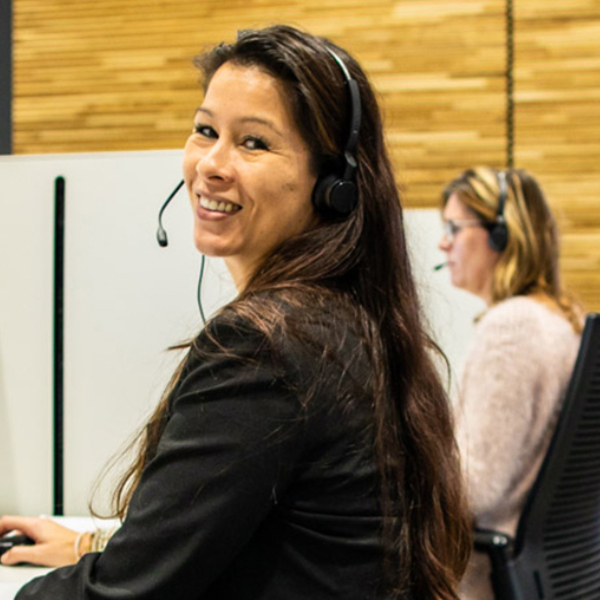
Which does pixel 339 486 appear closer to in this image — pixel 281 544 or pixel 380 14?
pixel 281 544

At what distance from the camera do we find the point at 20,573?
3.74 ft

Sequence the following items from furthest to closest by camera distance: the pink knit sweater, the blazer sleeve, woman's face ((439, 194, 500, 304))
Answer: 1. woman's face ((439, 194, 500, 304))
2. the pink knit sweater
3. the blazer sleeve

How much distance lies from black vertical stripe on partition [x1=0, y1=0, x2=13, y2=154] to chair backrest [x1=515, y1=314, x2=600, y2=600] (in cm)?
106

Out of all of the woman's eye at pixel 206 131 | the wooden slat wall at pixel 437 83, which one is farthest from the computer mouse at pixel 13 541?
the wooden slat wall at pixel 437 83

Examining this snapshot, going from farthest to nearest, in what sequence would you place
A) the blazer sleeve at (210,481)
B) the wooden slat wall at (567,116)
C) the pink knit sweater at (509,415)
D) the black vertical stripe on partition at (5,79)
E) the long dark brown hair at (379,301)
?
1. the wooden slat wall at (567,116)
2. the pink knit sweater at (509,415)
3. the black vertical stripe on partition at (5,79)
4. the long dark brown hair at (379,301)
5. the blazer sleeve at (210,481)

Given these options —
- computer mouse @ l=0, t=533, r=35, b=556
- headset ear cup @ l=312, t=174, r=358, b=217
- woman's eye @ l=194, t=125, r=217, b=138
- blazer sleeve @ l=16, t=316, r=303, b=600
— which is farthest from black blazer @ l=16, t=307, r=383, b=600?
computer mouse @ l=0, t=533, r=35, b=556

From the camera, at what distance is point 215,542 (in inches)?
27.8

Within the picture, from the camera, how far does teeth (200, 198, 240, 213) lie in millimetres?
950

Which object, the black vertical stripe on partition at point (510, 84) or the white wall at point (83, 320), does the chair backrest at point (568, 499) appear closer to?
the white wall at point (83, 320)

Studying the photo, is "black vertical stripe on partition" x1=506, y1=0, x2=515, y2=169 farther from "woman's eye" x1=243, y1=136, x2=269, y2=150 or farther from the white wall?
"woman's eye" x1=243, y1=136, x2=269, y2=150

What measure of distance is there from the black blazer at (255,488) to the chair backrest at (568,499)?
33.4 inches

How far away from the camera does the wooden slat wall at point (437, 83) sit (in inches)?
111

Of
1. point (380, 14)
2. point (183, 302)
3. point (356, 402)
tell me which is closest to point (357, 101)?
point (356, 402)

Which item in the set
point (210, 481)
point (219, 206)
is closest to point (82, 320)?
point (219, 206)
